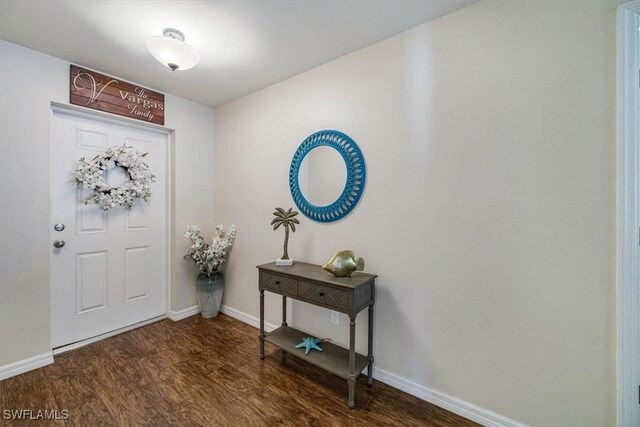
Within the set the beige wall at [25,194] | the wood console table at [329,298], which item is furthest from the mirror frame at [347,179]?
the beige wall at [25,194]

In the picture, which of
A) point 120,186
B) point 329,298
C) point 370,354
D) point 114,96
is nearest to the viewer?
point 329,298

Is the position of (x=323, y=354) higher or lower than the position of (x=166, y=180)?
lower

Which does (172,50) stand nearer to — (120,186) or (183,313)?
(120,186)

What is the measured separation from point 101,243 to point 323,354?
2234 millimetres

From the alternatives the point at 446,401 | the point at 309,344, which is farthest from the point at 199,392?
the point at 446,401

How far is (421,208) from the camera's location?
170 centimetres

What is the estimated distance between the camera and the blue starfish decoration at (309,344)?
193 centimetres

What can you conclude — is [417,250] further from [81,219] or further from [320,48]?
[81,219]

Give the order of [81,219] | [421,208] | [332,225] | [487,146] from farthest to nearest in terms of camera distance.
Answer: [81,219]
[332,225]
[421,208]
[487,146]

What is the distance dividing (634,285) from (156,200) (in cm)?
356

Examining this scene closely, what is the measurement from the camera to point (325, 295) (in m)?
1.75

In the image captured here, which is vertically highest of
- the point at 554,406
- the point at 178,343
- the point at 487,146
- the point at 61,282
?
the point at 487,146

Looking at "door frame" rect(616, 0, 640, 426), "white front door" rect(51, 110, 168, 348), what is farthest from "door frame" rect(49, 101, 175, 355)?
"door frame" rect(616, 0, 640, 426)

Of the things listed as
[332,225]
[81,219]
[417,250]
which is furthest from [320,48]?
[81,219]
